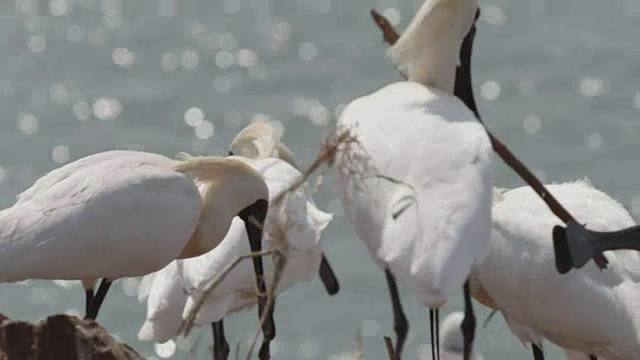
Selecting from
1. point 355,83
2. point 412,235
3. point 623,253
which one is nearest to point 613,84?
point 355,83

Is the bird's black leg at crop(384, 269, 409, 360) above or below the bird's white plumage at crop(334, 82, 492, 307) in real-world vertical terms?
below

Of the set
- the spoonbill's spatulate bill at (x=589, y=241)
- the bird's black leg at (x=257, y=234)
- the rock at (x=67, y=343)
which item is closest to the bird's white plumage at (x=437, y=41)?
the spoonbill's spatulate bill at (x=589, y=241)

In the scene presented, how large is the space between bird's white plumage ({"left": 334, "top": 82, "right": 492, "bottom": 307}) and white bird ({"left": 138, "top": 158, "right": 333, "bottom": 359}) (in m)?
1.90

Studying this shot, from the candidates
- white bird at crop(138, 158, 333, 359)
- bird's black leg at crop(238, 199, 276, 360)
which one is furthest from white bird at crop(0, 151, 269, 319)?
white bird at crop(138, 158, 333, 359)

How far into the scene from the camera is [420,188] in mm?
8234

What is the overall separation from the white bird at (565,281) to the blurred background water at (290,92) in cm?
768

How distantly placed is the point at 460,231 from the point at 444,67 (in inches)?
67.9

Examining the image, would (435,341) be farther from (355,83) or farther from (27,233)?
(355,83)

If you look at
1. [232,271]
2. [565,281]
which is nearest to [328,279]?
[232,271]

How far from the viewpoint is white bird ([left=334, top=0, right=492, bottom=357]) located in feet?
25.9

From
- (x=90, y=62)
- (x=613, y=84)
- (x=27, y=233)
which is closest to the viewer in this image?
(x=27, y=233)

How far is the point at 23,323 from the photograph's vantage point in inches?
313

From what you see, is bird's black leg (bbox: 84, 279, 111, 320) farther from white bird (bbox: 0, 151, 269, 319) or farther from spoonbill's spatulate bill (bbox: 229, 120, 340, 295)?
spoonbill's spatulate bill (bbox: 229, 120, 340, 295)

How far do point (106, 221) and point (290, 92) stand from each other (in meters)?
20.4
